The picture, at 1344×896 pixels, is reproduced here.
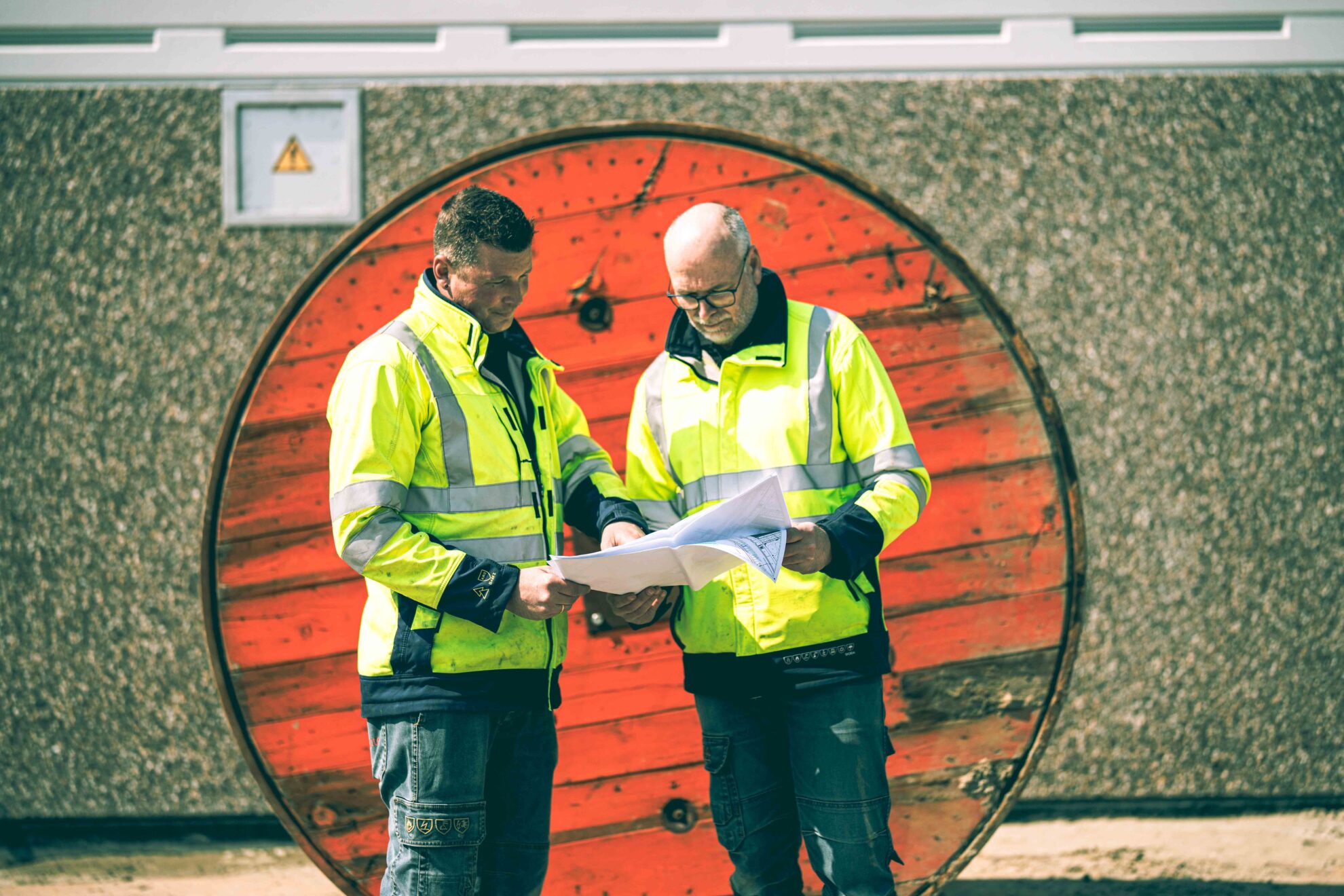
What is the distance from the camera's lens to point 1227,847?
3049mm

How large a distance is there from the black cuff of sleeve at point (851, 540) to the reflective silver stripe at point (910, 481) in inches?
4.0

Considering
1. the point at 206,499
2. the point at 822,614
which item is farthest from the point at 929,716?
the point at 206,499

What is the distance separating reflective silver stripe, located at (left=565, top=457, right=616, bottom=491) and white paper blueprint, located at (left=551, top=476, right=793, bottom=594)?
0.40m

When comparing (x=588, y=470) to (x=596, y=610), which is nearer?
(x=588, y=470)

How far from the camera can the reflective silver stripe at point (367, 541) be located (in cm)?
162

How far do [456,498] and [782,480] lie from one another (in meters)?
0.57

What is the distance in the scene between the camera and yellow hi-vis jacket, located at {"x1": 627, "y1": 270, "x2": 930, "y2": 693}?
1.81 m

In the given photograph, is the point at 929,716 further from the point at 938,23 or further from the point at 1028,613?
the point at 938,23

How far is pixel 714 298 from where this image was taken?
6.00 ft

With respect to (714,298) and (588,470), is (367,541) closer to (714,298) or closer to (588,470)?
(588,470)

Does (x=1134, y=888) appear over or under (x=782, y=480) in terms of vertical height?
under

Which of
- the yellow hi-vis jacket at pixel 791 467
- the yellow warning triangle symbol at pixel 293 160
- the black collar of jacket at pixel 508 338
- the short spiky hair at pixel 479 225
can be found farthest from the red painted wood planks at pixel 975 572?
the yellow warning triangle symbol at pixel 293 160

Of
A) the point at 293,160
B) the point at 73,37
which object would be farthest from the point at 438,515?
the point at 73,37

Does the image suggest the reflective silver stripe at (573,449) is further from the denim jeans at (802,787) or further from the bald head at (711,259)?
the denim jeans at (802,787)
